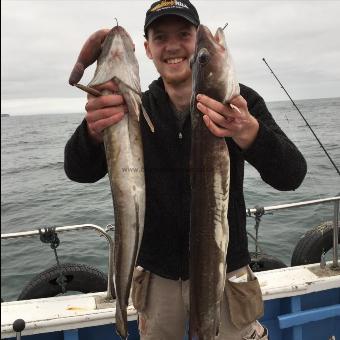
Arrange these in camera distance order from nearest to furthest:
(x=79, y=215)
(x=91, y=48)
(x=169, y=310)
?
1. (x=91, y=48)
2. (x=169, y=310)
3. (x=79, y=215)

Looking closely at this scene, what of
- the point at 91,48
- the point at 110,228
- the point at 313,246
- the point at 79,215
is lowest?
the point at 79,215

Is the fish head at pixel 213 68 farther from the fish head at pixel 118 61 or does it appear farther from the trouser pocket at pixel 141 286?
the trouser pocket at pixel 141 286

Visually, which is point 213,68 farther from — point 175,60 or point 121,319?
point 121,319

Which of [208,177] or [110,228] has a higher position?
[208,177]

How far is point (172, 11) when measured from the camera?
270cm

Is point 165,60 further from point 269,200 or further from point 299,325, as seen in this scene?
point 269,200

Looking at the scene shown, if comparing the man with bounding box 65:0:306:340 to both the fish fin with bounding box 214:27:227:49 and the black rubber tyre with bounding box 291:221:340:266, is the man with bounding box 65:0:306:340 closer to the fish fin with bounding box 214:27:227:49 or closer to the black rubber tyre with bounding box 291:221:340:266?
the fish fin with bounding box 214:27:227:49

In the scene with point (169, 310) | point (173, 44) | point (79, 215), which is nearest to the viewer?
point (173, 44)

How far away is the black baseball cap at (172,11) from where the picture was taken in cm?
271

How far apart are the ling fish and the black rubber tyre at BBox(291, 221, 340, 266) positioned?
11.9 feet

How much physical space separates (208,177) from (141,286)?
1212mm

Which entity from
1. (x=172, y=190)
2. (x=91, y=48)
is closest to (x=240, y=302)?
(x=172, y=190)

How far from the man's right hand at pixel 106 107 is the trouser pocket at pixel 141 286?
1.39 metres

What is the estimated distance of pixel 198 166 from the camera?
2.32m
